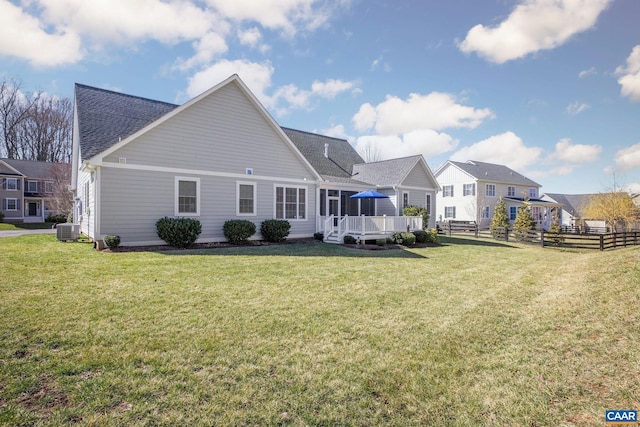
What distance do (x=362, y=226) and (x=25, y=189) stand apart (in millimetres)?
42533

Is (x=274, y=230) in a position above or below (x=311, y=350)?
above

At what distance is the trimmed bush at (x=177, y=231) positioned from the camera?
12117 mm

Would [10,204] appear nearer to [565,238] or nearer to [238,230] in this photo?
[238,230]

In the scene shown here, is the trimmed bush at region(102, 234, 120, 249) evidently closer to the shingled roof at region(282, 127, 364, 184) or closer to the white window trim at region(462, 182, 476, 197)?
the shingled roof at region(282, 127, 364, 184)

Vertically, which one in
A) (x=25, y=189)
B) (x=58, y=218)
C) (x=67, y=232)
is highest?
(x=25, y=189)

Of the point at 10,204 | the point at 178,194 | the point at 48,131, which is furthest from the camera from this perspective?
the point at 48,131

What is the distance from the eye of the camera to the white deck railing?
15469 millimetres

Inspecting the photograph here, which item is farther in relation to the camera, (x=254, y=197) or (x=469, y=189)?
(x=469, y=189)

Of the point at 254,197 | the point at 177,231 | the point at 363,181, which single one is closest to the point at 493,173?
the point at 363,181

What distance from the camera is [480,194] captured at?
3422 cm

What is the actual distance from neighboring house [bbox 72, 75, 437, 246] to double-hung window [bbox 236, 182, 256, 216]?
0.05m

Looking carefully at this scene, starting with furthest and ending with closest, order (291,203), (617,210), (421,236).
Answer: (617,210) → (421,236) → (291,203)

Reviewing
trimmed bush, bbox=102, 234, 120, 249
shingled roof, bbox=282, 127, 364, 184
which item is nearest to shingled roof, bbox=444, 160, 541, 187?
shingled roof, bbox=282, 127, 364, 184

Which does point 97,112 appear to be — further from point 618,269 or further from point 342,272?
point 618,269
